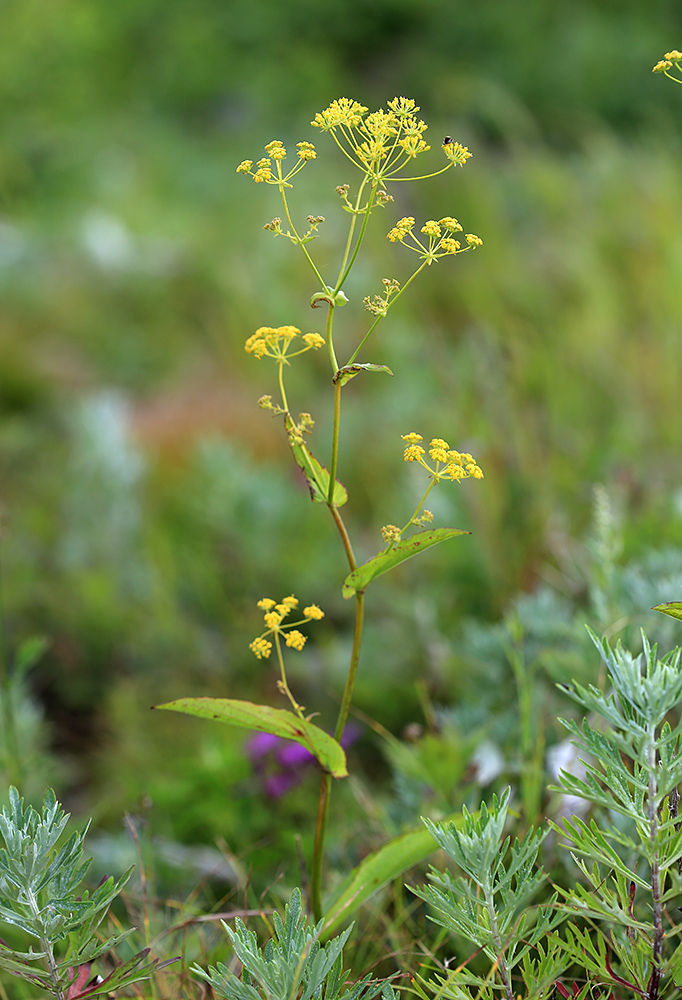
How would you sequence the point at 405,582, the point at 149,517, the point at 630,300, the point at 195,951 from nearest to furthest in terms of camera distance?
the point at 195,951 → the point at 405,582 → the point at 149,517 → the point at 630,300

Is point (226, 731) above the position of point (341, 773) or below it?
below

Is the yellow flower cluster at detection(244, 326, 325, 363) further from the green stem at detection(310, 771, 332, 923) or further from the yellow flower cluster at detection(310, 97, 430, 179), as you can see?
the green stem at detection(310, 771, 332, 923)

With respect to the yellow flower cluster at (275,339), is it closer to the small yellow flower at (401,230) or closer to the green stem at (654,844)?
the small yellow flower at (401,230)

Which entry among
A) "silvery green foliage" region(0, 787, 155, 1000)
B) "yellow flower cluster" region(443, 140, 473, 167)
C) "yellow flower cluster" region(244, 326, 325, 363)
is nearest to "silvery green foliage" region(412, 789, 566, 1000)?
"silvery green foliage" region(0, 787, 155, 1000)

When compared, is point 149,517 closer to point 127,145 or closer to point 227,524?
point 227,524

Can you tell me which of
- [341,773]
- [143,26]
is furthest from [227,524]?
[143,26]

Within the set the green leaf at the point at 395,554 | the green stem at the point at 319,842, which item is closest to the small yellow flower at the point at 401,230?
the green leaf at the point at 395,554
